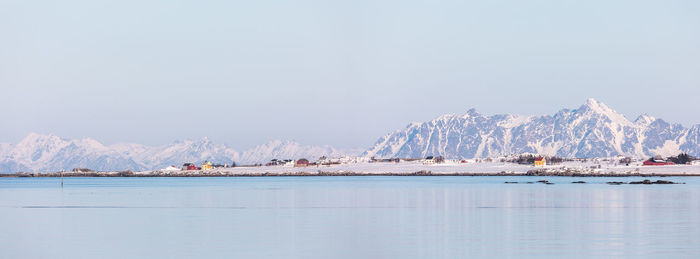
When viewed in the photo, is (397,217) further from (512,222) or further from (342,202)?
(342,202)

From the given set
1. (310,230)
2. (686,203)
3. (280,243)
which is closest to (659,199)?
(686,203)

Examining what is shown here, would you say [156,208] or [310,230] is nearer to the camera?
[310,230]

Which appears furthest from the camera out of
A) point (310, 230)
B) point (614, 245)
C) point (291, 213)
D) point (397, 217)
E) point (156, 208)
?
point (156, 208)

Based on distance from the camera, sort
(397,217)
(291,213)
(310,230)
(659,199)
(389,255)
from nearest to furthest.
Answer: (389,255) → (310,230) → (397,217) → (291,213) → (659,199)

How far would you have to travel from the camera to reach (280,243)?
3803 centimetres

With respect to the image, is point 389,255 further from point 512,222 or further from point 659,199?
point 659,199

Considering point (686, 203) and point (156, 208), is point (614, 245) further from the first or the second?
point (156, 208)

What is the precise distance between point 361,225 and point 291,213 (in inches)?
433

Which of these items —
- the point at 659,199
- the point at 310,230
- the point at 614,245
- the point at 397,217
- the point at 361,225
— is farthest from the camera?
the point at 659,199

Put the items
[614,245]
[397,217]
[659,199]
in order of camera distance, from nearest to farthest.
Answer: [614,245] → [397,217] → [659,199]

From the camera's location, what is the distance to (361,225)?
156 feet

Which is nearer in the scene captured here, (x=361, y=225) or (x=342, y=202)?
(x=361, y=225)

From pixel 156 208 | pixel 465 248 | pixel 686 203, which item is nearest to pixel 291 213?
pixel 156 208

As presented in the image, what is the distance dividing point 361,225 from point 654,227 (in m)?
14.2
